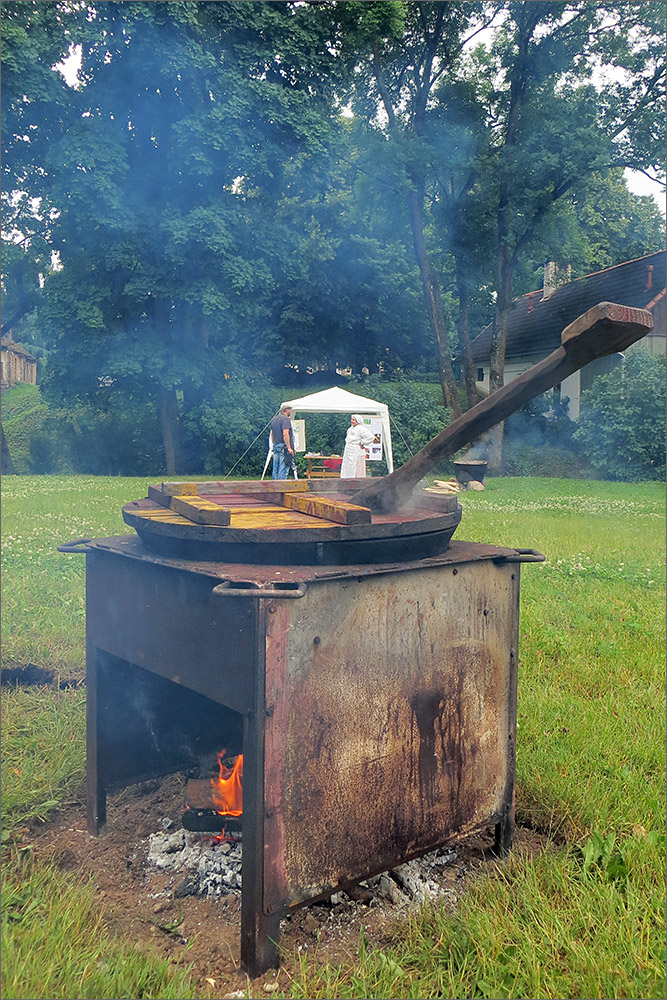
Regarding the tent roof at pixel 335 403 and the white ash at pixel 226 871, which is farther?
the tent roof at pixel 335 403

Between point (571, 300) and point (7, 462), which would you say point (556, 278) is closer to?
point (571, 300)

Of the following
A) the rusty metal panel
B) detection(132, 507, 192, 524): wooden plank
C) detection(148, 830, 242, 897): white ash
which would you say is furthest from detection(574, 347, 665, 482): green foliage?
detection(132, 507, 192, 524): wooden plank

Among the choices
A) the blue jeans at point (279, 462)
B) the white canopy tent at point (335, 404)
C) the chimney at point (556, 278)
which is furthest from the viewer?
the chimney at point (556, 278)

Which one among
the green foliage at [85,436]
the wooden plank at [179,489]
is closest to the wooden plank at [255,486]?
the wooden plank at [179,489]

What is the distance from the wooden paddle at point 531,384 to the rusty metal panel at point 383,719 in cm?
31

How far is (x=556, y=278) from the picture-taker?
14953 millimetres

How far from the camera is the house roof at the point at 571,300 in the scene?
12.8m

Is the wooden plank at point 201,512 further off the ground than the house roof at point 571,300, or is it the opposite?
the house roof at point 571,300

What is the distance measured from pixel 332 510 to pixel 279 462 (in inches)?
375

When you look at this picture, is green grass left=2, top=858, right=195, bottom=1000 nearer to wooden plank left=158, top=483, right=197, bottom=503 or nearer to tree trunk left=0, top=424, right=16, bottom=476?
wooden plank left=158, top=483, right=197, bottom=503

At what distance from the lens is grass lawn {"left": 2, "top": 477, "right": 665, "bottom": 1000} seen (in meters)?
1.75

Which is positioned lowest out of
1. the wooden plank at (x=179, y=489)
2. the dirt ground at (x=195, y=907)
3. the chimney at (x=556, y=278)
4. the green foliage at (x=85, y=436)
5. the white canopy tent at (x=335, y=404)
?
the dirt ground at (x=195, y=907)

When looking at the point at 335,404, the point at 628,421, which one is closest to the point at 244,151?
the point at 335,404

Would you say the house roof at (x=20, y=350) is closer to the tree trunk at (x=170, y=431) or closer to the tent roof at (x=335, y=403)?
the tent roof at (x=335, y=403)
